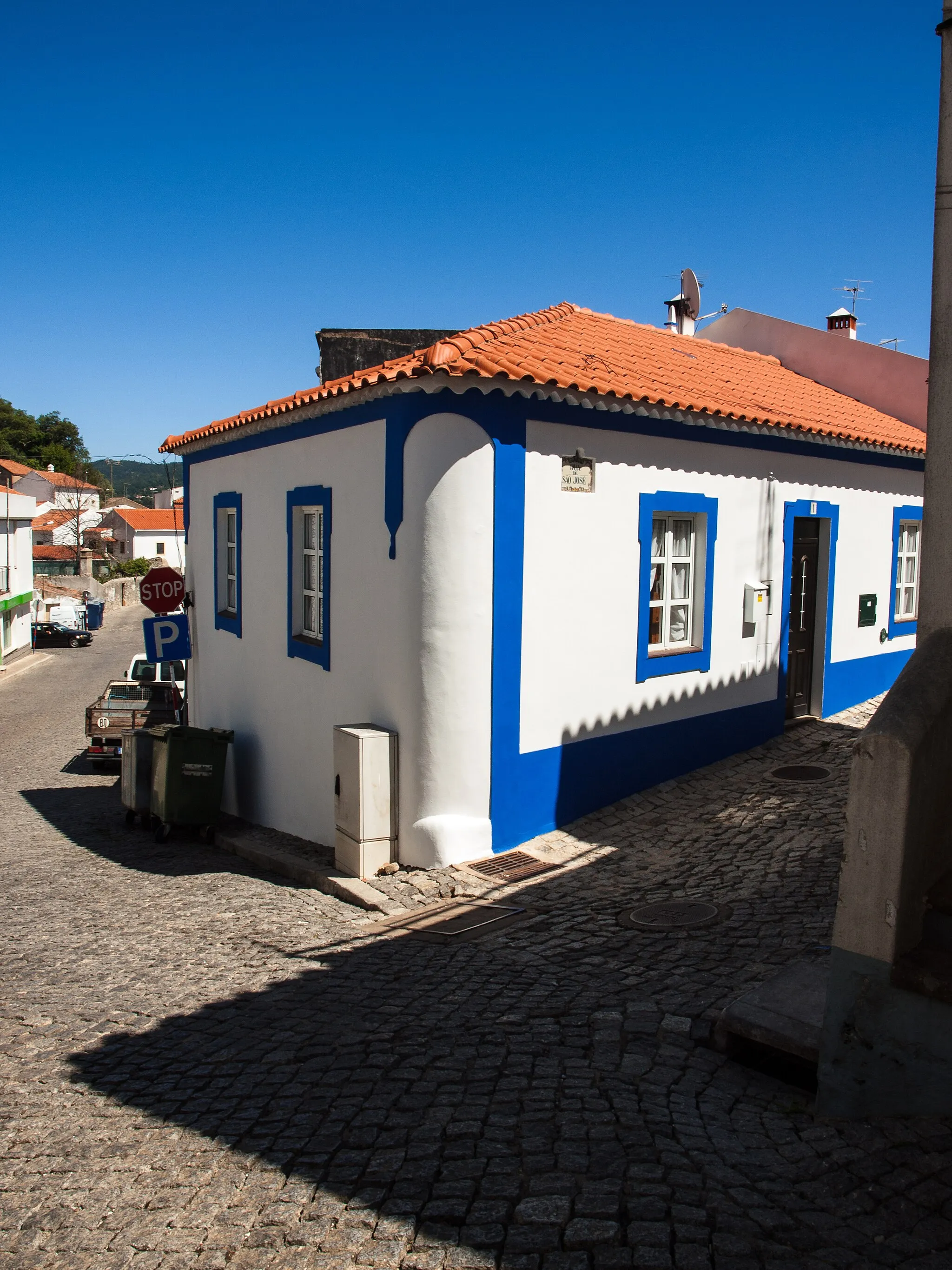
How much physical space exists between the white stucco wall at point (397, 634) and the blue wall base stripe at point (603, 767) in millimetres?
331

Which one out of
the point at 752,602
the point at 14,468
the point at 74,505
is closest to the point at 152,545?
the point at 14,468

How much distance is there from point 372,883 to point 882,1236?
522cm

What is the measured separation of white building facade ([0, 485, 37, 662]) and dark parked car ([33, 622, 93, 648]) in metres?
1.21

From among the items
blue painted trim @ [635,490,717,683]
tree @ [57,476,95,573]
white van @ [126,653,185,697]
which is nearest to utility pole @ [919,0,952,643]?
blue painted trim @ [635,490,717,683]

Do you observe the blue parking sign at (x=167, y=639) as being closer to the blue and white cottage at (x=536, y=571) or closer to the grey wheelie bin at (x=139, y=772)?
the blue and white cottage at (x=536, y=571)

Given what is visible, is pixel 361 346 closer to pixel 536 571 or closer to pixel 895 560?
pixel 895 560

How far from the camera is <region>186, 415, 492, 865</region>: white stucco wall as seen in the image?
7.46 metres

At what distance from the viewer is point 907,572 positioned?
43.0ft

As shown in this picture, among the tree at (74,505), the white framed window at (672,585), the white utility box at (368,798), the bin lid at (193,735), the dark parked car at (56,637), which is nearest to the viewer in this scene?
the white utility box at (368,798)

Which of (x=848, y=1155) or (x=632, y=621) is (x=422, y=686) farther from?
(x=848, y=1155)

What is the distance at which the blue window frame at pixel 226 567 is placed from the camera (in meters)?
11.9

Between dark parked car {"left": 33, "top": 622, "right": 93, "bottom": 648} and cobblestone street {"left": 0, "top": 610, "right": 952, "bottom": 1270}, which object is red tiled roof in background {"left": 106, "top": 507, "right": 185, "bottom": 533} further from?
cobblestone street {"left": 0, "top": 610, "right": 952, "bottom": 1270}

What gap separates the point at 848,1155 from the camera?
3.25 meters

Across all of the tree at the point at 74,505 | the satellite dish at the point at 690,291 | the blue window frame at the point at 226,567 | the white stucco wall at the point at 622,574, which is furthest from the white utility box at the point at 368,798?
the tree at the point at 74,505
